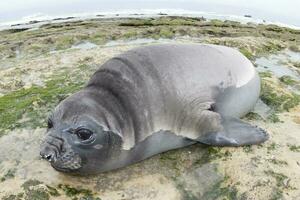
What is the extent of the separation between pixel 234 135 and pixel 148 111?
1.05 m

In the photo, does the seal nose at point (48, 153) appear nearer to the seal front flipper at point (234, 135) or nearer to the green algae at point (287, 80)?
the seal front flipper at point (234, 135)

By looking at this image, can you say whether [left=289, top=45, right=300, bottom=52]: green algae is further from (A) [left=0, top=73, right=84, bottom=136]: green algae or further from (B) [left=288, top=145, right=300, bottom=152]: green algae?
(B) [left=288, top=145, right=300, bottom=152]: green algae

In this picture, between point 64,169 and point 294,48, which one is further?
point 294,48

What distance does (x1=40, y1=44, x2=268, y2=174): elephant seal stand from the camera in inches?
193

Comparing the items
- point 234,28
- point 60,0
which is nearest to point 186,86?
point 234,28

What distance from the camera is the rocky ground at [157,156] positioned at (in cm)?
501

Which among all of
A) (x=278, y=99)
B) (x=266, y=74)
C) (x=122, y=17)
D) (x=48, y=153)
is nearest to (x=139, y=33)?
(x=122, y=17)

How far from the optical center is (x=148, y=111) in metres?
5.23

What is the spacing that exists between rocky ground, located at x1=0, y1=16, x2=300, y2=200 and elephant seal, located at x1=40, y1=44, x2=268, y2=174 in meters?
0.18

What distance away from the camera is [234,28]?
12828mm

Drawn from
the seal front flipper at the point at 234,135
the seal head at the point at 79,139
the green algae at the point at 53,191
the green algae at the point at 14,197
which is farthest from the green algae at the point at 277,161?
the green algae at the point at 14,197

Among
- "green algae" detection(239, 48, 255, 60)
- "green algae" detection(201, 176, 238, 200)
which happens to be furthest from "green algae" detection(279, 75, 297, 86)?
"green algae" detection(201, 176, 238, 200)

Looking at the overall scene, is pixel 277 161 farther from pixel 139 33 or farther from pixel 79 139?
pixel 139 33

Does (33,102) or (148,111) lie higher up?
(148,111)
